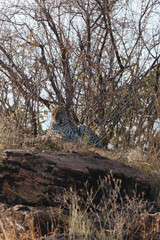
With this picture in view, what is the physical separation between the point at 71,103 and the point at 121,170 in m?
4.01

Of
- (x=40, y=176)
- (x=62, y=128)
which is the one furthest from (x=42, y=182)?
(x=62, y=128)

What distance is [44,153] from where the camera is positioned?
5.59 metres

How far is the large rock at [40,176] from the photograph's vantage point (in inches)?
199

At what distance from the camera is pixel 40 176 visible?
514cm

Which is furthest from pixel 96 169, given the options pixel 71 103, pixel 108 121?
pixel 71 103

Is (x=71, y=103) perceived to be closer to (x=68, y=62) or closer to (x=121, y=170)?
(x=68, y=62)

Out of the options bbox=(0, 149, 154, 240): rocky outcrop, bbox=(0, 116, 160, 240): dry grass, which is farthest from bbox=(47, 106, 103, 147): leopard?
bbox=(0, 149, 154, 240): rocky outcrop

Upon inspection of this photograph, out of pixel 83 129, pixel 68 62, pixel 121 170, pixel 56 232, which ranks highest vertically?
pixel 68 62

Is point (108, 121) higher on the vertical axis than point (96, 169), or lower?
higher

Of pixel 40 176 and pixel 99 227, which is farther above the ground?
pixel 40 176

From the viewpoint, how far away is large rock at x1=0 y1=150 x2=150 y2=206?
5.06 m

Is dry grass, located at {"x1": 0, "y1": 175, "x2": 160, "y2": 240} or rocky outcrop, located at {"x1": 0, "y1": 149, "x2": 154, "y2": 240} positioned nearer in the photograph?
dry grass, located at {"x1": 0, "y1": 175, "x2": 160, "y2": 240}

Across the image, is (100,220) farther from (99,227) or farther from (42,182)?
(42,182)

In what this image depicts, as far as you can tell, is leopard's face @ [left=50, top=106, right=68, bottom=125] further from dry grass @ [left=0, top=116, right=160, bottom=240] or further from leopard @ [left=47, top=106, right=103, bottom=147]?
dry grass @ [left=0, top=116, right=160, bottom=240]
